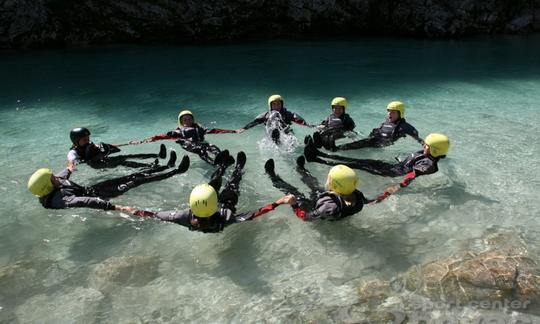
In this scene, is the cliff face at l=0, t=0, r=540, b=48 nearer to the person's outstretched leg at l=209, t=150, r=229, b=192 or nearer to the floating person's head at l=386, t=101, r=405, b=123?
the floating person's head at l=386, t=101, r=405, b=123

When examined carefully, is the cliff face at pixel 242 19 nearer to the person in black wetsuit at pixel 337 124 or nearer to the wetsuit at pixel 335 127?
the person in black wetsuit at pixel 337 124

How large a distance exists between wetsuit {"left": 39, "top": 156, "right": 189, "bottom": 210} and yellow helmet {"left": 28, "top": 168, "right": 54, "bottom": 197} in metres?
0.12

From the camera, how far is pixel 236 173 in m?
9.49

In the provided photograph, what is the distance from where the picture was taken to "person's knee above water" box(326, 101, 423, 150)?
1077cm

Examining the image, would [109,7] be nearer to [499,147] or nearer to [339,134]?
[339,134]

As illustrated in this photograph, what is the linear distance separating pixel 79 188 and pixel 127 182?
1.06 meters

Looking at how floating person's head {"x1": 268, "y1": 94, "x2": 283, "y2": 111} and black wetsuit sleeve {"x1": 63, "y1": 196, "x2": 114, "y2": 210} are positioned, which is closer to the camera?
black wetsuit sleeve {"x1": 63, "y1": 196, "x2": 114, "y2": 210}

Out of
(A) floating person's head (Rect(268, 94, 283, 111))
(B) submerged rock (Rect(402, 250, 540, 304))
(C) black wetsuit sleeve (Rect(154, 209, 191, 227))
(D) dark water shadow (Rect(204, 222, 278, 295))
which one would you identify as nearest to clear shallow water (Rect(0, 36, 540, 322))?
(D) dark water shadow (Rect(204, 222, 278, 295))

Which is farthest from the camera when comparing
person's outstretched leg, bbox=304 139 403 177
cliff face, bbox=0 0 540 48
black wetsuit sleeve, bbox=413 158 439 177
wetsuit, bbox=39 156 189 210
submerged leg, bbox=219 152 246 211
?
cliff face, bbox=0 0 540 48

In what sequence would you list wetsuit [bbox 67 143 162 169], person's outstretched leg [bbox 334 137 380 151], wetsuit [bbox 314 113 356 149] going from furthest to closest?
wetsuit [bbox 314 113 356 149]
person's outstretched leg [bbox 334 137 380 151]
wetsuit [bbox 67 143 162 169]

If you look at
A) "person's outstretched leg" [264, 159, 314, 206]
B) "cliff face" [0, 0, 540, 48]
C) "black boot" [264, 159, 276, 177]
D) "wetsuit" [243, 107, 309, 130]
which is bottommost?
"person's outstretched leg" [264, 159, 314, 206]

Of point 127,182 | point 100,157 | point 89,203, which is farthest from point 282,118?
point 89,203

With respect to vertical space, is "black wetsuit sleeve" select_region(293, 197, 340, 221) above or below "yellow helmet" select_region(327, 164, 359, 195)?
below

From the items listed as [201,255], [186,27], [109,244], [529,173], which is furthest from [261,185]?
[186,27]
